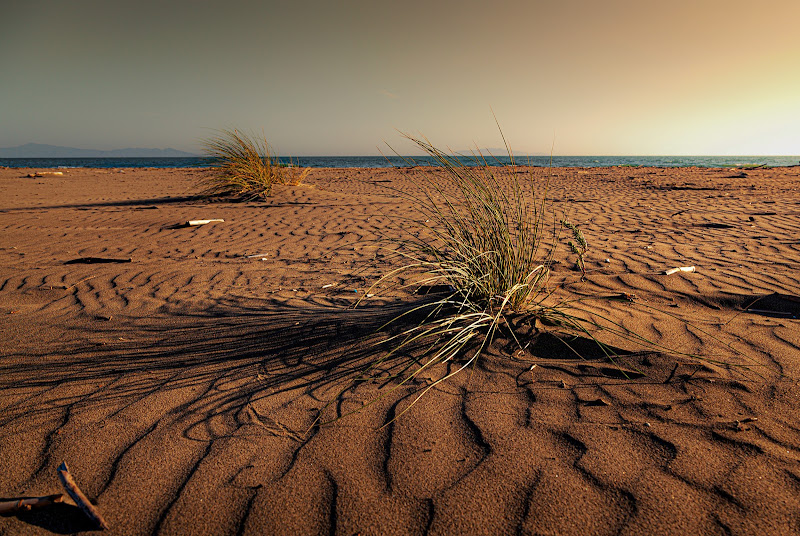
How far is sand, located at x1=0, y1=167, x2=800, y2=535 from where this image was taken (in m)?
1.27

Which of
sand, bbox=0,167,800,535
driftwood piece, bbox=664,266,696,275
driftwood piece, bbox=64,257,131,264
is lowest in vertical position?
driftwood piece, bbox=64,257,131,264

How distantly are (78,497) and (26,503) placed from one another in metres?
0.14

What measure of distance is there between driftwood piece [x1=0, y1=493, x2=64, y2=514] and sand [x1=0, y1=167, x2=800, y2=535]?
0.03 m

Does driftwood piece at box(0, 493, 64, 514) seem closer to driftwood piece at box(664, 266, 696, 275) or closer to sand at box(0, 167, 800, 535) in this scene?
sand at box(0, 167, 800, 535)

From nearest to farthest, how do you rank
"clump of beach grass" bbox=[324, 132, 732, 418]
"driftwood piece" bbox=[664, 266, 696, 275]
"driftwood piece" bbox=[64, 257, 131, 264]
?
"clump of beach grass" bbox=[324, 132, 732, 418] < "driftwood piece" bbox=[664, 266, 696, 275] < "driftwood piece" bbox=[64, 257, 131, 264]

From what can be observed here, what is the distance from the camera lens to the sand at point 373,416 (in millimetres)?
1266

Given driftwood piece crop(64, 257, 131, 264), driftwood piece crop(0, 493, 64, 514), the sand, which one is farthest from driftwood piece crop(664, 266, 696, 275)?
driftwood piece crop(64, 257, 131, 264)

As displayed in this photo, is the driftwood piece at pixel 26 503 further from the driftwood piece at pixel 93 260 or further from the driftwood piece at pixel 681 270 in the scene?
the driftwood piece at pixel 681 270

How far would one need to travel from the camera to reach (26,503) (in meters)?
1.27

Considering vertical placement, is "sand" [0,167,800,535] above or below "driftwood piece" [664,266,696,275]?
below

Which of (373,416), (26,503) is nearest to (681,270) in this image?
(373,416)

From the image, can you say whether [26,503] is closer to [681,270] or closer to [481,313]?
[481,313]

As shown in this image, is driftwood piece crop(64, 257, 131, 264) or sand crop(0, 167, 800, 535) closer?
sand crop(0, 167, 800, 535)

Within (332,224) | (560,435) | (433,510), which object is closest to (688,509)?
(560,435)
